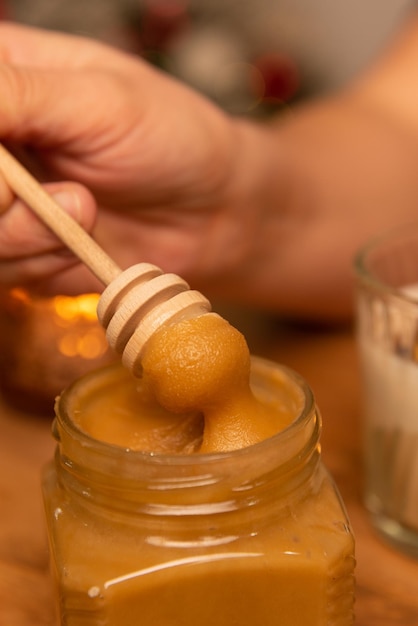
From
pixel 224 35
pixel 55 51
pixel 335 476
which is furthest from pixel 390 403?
pixel 224 35

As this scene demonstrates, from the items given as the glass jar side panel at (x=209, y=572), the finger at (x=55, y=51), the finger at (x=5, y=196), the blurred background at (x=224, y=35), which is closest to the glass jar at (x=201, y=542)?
the glass jar side panel at (x=209, y=572)

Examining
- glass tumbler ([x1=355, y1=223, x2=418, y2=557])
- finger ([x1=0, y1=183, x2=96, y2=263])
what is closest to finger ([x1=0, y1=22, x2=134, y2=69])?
finger ([x1=0, y1=183, x2=96, y2=263])

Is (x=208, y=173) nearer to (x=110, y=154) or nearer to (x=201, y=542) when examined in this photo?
(x=110, y=154)

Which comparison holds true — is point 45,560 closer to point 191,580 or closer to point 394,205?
point 191,580

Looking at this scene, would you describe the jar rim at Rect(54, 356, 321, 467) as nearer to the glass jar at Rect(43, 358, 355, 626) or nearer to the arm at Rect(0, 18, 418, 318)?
the glass jar at Rect(43, 358, 355, 626)

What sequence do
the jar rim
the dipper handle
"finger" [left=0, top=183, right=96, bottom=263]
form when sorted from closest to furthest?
1. the jar rim
2. the dipper handle
3. "finger" [left=0, top=183, right=96, bottom=263]

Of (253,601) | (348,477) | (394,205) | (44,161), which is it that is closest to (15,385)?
(44,161)
